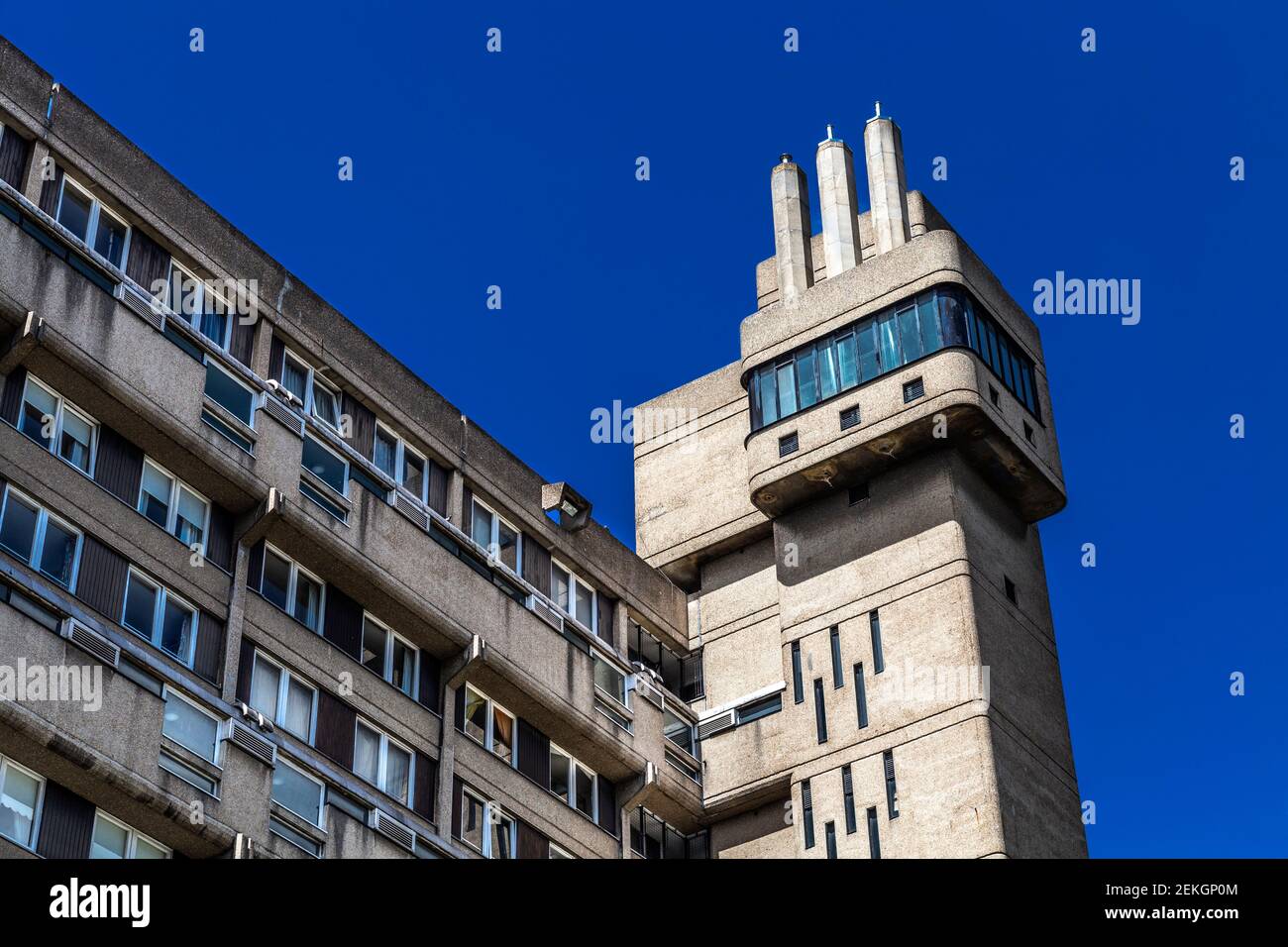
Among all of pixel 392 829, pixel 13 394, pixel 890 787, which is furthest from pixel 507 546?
pixel 13 394

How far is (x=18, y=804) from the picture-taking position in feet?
97.4

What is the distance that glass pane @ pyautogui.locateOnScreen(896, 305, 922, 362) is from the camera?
1868 inches

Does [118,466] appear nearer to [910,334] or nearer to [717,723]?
[717,723]

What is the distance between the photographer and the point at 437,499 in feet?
142

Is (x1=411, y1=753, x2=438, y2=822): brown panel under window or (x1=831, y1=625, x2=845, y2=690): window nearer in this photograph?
(x1=411, y1=753, x2=438, y2=822): brown panel under window

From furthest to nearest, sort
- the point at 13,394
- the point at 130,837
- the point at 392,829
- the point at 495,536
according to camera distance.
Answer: the point at 495,536, the point at 392,829, the point at 13,394, the point at 130,837

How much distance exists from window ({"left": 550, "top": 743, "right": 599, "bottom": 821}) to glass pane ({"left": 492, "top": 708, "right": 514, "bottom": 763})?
1.56 m

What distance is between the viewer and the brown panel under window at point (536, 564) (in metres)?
45.2

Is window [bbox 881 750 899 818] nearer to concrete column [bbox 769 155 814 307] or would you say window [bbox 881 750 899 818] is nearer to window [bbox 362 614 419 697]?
window [bbox 362 614 419 697]

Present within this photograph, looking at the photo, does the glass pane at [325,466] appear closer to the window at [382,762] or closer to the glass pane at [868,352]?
the window at [382,762]

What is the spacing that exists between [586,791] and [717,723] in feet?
16.5

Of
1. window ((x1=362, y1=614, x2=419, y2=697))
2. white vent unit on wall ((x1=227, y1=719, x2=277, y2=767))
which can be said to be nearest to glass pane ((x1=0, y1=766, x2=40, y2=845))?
white vent unit on wall ((x1=227, y1=719, x2=277, y2=767))

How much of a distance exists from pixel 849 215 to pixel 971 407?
8.94m
